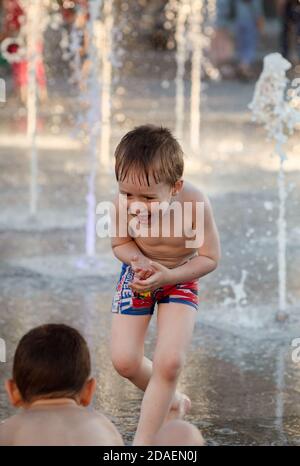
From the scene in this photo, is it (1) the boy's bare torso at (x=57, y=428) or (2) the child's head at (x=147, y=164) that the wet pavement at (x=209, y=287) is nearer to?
(2) the child's head at (x=147, y=164)

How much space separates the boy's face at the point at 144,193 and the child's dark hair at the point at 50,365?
84 cm

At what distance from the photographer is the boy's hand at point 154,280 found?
3.91m

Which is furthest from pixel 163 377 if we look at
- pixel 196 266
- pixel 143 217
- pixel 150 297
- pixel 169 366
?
pixel 143 217

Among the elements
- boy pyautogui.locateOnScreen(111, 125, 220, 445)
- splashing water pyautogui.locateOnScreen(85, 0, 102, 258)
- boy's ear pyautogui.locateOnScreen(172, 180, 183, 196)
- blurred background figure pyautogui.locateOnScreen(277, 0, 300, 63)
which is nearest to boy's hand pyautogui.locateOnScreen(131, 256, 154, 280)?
boy pyautogui.locateOnScreen(111, 125, 220, 445)

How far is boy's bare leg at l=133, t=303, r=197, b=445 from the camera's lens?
3.87m

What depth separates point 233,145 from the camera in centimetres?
1251

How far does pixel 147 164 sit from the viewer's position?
3.87 m

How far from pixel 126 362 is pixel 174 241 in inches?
17.5

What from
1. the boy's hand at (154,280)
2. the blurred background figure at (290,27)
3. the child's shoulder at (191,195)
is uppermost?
the blurred background figure at (290,27)

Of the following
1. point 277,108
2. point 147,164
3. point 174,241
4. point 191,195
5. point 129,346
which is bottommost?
point 129,346

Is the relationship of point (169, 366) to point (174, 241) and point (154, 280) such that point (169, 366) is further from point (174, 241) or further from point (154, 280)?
point (174, 241)

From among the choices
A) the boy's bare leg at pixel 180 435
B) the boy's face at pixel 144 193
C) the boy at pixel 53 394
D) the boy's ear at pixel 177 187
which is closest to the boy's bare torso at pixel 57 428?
the boy at pixel 53 394

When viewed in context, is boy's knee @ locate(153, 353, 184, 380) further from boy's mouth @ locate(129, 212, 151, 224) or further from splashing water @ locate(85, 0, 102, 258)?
splashing water @ locate(85, 0, 102, 258)
